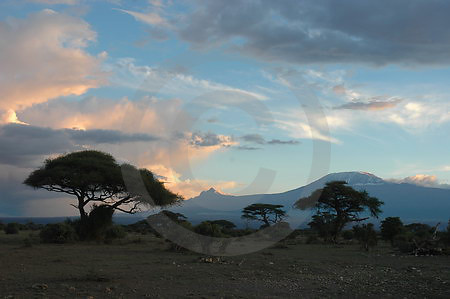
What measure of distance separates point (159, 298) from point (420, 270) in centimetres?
952

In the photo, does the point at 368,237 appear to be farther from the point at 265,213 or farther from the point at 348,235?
the point at 265,213

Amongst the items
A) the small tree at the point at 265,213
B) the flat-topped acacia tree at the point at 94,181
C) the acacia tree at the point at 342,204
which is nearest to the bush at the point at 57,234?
the flat-topped acacia tree at the point at 94,181

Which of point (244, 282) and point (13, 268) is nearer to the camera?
point (244, 282)

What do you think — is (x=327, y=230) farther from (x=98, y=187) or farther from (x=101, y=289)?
(x=101, y=289)

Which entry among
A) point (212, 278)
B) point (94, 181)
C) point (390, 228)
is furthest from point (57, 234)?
point (390, 228)

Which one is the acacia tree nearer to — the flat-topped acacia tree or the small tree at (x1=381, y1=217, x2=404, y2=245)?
the small tree at (x1=381, y1=217, x2=404, y2=245)

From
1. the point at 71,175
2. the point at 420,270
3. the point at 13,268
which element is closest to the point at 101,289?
the point at 13,268

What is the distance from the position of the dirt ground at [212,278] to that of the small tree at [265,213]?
26.7m

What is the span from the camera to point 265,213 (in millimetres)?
44062

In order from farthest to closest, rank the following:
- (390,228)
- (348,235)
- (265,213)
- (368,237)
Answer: (265,213)
(348,235)
(390,228)
(368,237)

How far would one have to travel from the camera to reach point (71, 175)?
27.4m

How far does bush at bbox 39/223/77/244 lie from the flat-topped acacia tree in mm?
2179

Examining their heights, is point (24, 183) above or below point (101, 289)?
above

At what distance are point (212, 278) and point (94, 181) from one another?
17.4 metres
